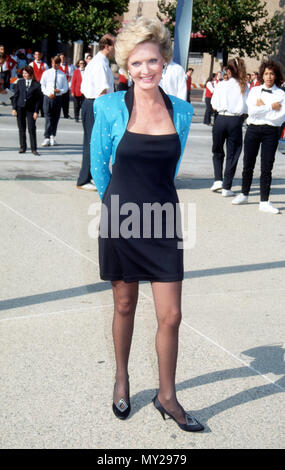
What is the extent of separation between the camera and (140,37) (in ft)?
10.8

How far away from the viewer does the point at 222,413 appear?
11.7 ft

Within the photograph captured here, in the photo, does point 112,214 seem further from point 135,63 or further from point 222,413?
point 222,413

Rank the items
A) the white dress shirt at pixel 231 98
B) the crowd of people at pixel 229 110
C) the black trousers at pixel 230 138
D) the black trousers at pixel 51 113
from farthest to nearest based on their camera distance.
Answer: the black trousers at pixel 51 113
the black trousers at pixel 230 138
the white dress shirt at pixel 231 98
the crowd of people at pixel 229 110

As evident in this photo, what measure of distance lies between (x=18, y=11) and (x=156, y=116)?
30.5 metres

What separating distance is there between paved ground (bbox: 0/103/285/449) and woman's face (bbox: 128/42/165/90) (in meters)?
1.71

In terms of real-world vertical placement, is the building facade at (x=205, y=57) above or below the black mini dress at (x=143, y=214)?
below

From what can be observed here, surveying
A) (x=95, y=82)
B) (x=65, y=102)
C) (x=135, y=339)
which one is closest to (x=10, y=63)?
(x=65, y=102)

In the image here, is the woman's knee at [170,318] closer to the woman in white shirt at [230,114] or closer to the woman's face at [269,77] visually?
the woman's face at [269,77]

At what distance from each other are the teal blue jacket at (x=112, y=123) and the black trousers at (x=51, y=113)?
10.7m

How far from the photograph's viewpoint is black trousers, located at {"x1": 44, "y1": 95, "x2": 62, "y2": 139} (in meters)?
14.0

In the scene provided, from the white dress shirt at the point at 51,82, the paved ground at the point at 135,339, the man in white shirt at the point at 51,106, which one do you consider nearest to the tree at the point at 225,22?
the white dress shirt at the point at 51,82

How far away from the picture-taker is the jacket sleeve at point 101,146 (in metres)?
3.34

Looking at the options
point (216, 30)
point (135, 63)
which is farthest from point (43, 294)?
point (216, 30)

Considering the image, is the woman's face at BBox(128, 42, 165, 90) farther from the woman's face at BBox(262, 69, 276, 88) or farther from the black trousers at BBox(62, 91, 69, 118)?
the black trousers at BBox(62, 91, 69, 118)
